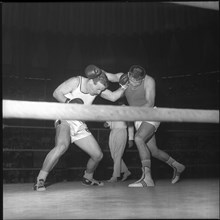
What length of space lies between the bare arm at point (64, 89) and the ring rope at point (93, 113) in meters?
1.92

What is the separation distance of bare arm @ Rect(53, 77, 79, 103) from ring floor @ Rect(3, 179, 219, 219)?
67 centimetres

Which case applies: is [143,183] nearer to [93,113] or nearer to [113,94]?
[113,94]

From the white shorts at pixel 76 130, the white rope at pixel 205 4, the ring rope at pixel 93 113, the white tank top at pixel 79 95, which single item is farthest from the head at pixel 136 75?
the ring rope at pixel 93 113

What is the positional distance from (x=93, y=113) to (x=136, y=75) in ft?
7.27

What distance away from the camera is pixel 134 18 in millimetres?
8391

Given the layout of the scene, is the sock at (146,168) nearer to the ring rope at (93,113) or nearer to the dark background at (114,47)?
the ring rope at (93,113)

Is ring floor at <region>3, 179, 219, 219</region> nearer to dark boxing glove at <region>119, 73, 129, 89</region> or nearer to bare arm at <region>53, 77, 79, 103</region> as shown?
bare arm at <region>53, 77, 79, 103</region>

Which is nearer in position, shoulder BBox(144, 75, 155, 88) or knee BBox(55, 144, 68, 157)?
knee BBox(55, 144, 68, 157)

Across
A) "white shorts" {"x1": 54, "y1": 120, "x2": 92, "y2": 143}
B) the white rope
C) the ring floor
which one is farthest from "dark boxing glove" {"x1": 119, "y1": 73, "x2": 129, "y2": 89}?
the white rope

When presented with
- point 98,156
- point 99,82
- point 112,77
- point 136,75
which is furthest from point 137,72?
point 98,156

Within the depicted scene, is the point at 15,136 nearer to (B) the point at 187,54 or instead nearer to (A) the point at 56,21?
(A) the point at 56,21

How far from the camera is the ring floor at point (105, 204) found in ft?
5.31

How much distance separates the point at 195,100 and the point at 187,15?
78.2 inches

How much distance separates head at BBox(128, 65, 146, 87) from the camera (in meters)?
3.07
